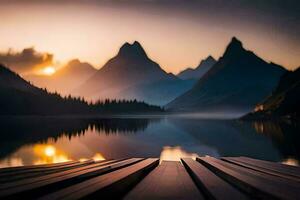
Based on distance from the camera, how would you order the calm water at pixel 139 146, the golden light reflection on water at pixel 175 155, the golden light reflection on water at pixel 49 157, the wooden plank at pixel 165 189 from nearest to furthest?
1. the wooden plank at pixel 165 189
2. the golden light reflection on water at pixel 49 157
3. the golden light reflection on water at pixel 175 155
4. the calm water at pixel 139 146

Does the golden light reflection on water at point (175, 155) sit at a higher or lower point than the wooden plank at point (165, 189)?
lower

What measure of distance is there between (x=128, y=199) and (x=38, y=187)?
5.35ft

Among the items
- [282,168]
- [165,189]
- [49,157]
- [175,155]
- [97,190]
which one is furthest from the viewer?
[175,155]

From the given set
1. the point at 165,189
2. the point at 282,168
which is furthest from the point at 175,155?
the point at 165,189

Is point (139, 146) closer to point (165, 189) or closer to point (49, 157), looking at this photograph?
point (49, 157)

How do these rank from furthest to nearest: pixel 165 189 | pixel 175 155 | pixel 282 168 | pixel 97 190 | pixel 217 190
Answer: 1. pixel 175 155
2. pixel 282 168
3. pixel 165 189
4. pixel 217 190
5. pixel 97 190

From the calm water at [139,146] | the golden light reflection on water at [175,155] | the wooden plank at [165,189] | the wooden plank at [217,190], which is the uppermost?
the wooden plank at [217,190]

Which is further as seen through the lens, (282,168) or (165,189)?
(282,168)

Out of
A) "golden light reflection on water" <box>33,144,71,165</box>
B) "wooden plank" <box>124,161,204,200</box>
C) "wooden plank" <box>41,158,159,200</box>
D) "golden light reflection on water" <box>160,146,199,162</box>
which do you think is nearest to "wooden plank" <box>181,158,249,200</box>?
"wooden plank" <box>124,161,204,200</box>

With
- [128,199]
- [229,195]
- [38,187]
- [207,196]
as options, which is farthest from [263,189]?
[38,187]

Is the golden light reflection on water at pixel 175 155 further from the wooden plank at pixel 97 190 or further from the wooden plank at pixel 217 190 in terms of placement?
the wooden plank at pixel 97 190

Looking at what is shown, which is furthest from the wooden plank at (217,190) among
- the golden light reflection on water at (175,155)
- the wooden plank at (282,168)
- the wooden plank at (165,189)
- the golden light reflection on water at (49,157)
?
the golden light reflection on water at (175,155)

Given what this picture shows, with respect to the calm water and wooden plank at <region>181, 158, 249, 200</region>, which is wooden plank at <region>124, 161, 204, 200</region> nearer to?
wooden plank at <region>181, 158, 249, 200</region>

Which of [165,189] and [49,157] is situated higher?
[165,189]
